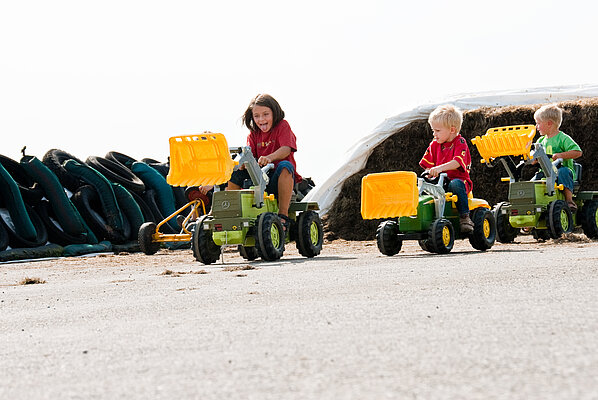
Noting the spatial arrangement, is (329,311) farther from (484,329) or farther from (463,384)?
(463,384)

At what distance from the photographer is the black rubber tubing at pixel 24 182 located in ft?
32.2

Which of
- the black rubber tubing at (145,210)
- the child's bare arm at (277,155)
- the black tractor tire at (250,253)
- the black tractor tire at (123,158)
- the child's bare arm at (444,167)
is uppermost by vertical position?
the black tractor tire at (123,158)

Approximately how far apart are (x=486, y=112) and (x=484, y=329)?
10297 mm

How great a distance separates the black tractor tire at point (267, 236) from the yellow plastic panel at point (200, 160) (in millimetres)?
467

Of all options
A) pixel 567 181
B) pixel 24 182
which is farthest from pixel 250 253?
pixel 24 182

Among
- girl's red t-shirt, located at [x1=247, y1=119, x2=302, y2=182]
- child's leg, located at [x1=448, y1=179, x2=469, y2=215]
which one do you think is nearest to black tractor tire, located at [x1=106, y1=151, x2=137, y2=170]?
girl's red t-shirt, located at [x1=247, y1=119, x2=302, y2=182]

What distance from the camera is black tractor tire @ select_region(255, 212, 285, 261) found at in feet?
21.0

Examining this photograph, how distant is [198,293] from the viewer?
3.96 m

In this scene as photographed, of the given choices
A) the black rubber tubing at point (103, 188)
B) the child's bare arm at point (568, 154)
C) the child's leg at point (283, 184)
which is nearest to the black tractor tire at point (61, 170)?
the black rubber tubing at point (103, 188)

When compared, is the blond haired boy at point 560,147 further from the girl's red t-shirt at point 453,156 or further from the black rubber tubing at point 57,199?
the black rubber tubing at point 57,199

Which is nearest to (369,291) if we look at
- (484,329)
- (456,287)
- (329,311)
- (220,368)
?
(456,287)

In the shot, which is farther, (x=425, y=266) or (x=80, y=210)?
(x=80, y=210)

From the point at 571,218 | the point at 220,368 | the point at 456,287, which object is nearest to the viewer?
the point at 220,368

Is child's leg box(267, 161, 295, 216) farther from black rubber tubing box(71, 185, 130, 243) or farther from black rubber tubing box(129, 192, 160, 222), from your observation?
black rubber tubing box(129, 192, 160, 222)
